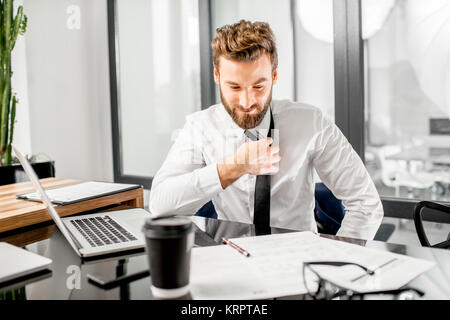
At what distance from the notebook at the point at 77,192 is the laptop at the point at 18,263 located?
416 millimetres

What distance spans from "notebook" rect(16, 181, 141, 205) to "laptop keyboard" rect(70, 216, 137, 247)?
169 millimetres

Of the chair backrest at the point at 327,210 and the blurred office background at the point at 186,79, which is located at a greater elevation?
the blurred office background at the point at 186,79

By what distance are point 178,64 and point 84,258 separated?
2.94 m

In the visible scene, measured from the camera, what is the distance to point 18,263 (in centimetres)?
84

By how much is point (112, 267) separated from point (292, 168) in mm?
926

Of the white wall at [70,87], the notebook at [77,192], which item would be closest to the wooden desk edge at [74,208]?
the notebook at [77,192]

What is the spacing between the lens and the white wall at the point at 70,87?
141 inches

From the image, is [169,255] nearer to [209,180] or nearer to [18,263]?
[18,263]

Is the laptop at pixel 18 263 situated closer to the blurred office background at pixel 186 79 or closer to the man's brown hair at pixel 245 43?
the man's brown hair at pixel 245 43

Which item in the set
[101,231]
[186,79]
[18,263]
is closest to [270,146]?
[101,231]

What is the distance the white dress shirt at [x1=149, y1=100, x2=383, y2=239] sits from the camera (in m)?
1.52

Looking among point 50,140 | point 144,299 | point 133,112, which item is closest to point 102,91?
point 133,112

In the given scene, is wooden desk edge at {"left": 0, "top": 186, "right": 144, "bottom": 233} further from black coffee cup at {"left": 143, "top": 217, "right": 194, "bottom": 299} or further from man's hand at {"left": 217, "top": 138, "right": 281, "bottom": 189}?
black coffee cup at {"left": 143, "top": 217, "right": 194, "bottom": 299}
